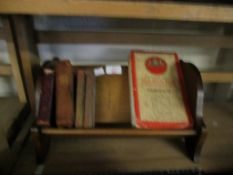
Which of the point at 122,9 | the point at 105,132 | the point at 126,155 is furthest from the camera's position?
the point at 126,155

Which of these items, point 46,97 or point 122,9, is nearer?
point 122,9

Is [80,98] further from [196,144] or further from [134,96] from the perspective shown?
[196,144]

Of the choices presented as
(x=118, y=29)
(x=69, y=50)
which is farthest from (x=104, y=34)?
(x=69, y=50)

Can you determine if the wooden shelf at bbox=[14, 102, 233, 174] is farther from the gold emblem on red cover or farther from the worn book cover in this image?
the gold emblem on red cover

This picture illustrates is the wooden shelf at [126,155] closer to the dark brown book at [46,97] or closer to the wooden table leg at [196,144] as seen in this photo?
the wooden table leg at [196,144]

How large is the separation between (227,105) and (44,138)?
0.96 meters

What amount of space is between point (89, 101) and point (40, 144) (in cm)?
23

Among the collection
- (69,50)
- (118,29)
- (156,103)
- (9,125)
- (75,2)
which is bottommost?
(9,125)

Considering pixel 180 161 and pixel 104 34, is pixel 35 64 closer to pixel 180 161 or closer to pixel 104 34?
pixel 104 34

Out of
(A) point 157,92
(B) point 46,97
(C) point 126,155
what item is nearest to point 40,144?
(B) point 46,97

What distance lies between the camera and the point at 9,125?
0.82m

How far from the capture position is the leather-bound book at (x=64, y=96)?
28.5 inches

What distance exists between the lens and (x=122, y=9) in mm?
578

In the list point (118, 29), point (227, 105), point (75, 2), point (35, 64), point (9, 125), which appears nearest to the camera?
point (75, 2)
